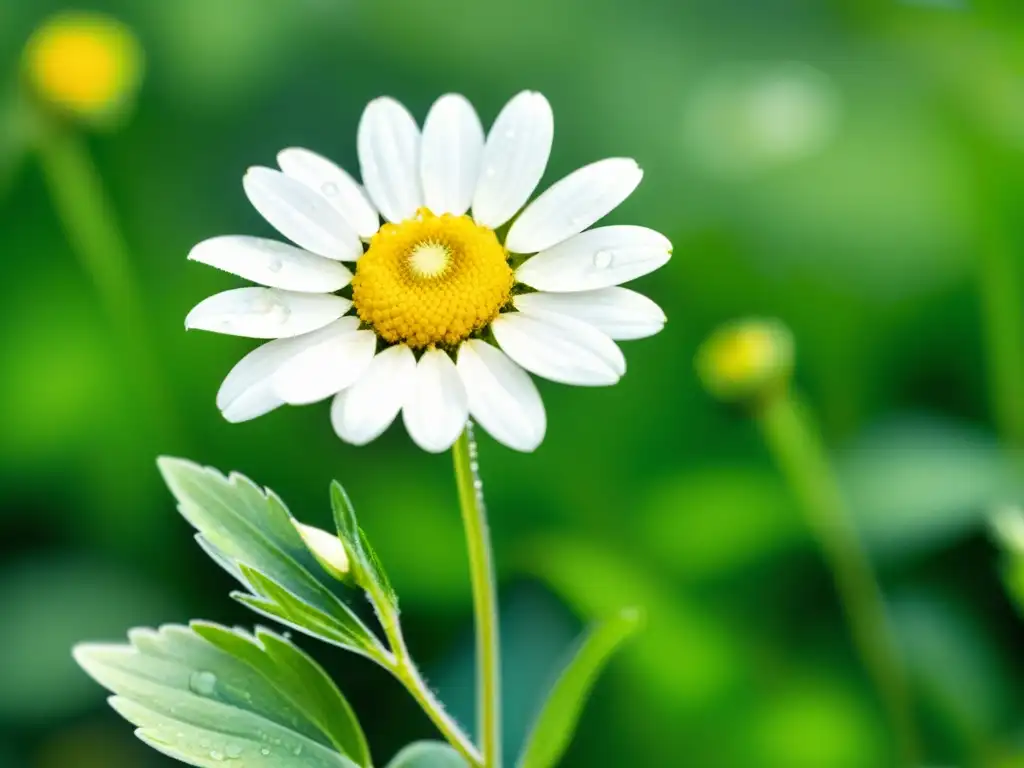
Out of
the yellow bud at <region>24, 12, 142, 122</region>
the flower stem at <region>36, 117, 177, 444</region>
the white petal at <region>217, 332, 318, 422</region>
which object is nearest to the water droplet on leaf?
the white petal at <region>217, 332, 318, 422</region>

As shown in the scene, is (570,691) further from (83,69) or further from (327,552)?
(83,69)

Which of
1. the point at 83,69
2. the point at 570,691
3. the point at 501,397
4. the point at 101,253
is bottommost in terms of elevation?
the point at 570,691

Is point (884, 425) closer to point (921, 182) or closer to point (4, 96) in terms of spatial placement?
point (921, 182)

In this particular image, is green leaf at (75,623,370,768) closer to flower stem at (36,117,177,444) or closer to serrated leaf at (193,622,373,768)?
serrated leaf at (193,622,373,768)

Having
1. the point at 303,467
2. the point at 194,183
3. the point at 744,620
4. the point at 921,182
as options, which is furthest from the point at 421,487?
the point at 921,182

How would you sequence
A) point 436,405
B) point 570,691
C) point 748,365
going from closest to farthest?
point 436,405 → point 570,691 → point 748,365

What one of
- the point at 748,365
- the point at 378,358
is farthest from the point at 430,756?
the point at 748,365

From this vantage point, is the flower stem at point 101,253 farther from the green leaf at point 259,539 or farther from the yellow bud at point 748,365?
the green leaf at point 259,539
